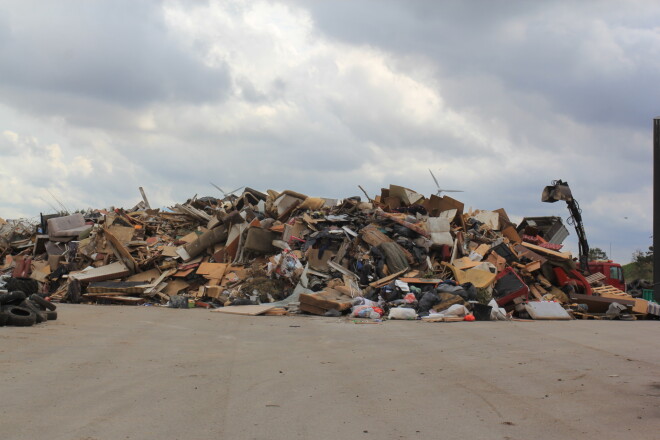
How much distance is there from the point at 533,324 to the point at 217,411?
10.6 metres

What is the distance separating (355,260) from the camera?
1798 cm

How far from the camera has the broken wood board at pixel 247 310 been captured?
1484cm

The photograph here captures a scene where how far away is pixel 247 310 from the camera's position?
15094 millimetres

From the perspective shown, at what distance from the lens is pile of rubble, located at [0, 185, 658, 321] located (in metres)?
15.8

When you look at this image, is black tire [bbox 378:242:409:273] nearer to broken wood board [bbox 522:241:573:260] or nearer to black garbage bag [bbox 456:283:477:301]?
black garbage bag [bbox 456:283:477:301]

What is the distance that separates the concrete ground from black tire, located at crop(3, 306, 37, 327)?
383 mm

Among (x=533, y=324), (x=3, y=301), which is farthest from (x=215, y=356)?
(x=533, y=324)

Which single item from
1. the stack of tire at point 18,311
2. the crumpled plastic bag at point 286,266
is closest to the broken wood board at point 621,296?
the crumpled plastic bag at point 286,266

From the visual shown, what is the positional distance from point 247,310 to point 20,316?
613cm

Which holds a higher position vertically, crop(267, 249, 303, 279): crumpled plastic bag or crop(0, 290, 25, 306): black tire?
crop(267, 249, 303, 279): crumpled plastic bag

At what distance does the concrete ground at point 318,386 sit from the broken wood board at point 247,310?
406 cm

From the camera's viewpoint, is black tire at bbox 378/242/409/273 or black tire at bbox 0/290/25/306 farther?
black tire at bbox 378/242/409/273

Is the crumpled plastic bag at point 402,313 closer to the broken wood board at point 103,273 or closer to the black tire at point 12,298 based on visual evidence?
the black tire at point 12,298

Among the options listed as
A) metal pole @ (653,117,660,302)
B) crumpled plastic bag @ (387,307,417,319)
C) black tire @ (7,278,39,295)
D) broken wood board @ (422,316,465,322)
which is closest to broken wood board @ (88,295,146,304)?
black tire @ (7,278,39,295)
